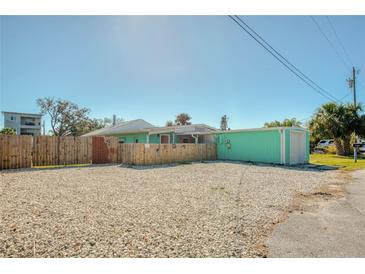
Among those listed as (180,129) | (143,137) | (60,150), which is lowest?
(60,150)

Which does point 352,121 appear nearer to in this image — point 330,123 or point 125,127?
point 330,123

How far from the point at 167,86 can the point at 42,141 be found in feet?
27.1

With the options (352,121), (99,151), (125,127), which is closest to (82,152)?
(99,151)

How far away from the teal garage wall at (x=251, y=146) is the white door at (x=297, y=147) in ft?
2.95

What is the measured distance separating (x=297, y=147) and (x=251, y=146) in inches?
116

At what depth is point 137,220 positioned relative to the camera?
358 cm

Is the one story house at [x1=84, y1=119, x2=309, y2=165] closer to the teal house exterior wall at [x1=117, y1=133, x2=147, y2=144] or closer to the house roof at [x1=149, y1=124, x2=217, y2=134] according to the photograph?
the house roof at [x1=149, y1=124, x2=217, y2=134]

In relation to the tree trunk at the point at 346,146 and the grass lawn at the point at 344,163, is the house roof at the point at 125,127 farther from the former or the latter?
the tree trunk at the point at 346,146

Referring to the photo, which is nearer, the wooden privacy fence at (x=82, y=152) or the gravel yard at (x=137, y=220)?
the gravel yard at (x=137, y=220)

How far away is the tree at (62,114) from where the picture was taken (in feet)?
128

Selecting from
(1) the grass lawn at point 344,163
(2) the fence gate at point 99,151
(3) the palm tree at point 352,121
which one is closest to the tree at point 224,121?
(3) the palm tree at point 352,121

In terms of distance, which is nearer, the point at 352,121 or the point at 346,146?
the point at 352,121

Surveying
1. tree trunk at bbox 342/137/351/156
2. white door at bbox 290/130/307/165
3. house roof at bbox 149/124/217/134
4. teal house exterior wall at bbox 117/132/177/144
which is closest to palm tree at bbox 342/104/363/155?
tree trunk at bbox 342/137/351/156

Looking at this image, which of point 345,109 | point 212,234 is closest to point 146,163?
Result: point 212,234
